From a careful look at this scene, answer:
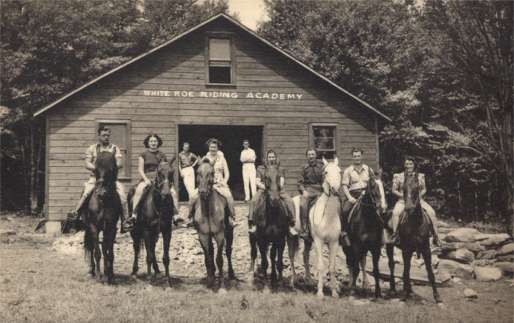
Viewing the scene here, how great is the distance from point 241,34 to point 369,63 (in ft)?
47.2

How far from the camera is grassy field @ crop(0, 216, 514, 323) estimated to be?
8.48m

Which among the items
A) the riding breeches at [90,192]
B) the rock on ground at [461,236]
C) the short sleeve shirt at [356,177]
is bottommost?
the rock on ground at [461,236]

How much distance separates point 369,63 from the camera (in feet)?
108

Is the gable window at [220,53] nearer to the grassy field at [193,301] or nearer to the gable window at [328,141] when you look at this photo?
the gable window at [328,141]

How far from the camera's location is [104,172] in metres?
10.1

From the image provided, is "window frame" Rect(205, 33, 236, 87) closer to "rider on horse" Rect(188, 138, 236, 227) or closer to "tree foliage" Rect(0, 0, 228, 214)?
"rider on horse" Rect(188, 138, 236, 227)

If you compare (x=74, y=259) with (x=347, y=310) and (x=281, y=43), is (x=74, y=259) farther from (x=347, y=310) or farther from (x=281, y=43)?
(x=281, y=43)

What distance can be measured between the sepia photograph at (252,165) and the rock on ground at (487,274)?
0.19 feet

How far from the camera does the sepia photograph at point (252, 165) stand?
10.3 metres

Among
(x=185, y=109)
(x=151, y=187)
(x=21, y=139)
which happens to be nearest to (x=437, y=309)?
(x=151, y=187)

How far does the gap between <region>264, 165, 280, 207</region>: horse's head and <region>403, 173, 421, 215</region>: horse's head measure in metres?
2.49

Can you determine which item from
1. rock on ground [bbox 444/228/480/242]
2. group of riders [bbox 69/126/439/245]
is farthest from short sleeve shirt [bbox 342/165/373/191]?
rock on ground [bbox 444/228/480/242]

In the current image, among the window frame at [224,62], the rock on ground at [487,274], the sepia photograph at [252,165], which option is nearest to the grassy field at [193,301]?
the sepia photograph at [252,165]

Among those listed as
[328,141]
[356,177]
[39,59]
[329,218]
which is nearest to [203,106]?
[328,141]
